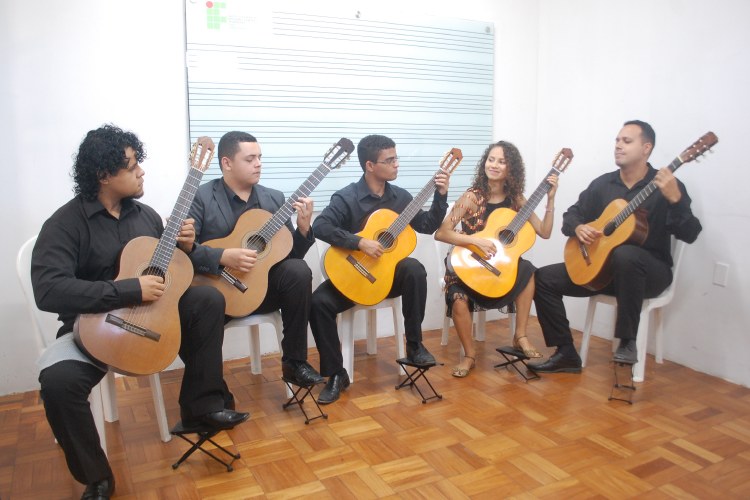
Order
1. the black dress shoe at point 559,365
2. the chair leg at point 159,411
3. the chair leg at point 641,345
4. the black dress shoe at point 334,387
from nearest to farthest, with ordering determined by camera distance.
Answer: the chair leg at point 159,411, the black dress shoe at point 334,387, the chair leg at point 641,345, the black dress shoe at point 559,365

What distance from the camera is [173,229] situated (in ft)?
7.22

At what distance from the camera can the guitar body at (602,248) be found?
9.46ft

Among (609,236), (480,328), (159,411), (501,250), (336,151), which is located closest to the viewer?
(159,411)

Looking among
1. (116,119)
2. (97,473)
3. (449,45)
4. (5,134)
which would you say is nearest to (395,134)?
(449,45)

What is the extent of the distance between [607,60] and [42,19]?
2.99m

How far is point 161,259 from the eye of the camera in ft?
7.09

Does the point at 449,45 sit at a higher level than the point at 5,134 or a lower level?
higher

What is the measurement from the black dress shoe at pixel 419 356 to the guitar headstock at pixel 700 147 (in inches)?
57.1

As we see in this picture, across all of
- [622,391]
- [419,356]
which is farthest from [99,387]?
[622,391]

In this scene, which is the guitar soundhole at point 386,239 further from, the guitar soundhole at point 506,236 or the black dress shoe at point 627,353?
the black dress shoe at point 627,353

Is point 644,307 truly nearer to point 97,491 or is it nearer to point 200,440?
point 200,440

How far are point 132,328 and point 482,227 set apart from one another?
71.7 inches

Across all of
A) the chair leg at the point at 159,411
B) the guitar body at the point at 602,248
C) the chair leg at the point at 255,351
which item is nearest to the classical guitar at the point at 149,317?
the chair leg at the point at 159,411

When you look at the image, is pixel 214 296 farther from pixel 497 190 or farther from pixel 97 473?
pixel 497 190
